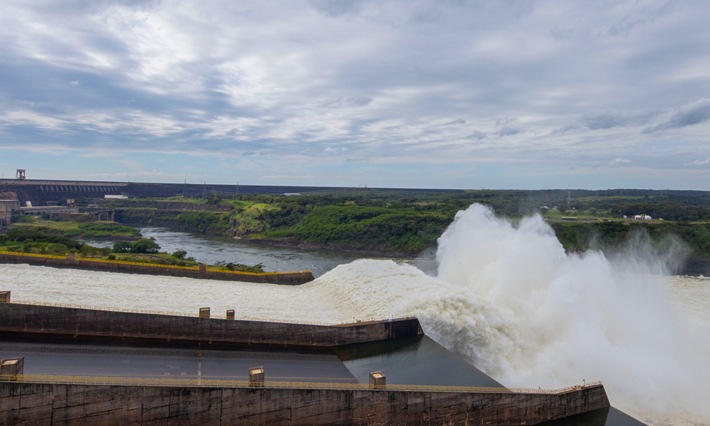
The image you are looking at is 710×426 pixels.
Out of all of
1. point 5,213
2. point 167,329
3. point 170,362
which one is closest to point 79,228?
point 5,213

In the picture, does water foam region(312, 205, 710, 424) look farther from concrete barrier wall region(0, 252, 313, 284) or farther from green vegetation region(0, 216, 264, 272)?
green vegetation region(0, 216, 264, 272)

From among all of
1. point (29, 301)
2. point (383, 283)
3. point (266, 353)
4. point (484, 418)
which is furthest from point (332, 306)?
point (29, 301)

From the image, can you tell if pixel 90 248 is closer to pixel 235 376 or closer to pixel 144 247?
pixel 144 247

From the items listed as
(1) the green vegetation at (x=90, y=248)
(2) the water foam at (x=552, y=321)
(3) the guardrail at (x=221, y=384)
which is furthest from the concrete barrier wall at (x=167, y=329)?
(1) the green vegetation at (x=90, y=248)

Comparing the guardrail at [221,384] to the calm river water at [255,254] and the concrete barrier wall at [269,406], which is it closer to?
the concrete barrier wall at [269,406]

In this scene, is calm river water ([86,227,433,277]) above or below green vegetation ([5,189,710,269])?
below

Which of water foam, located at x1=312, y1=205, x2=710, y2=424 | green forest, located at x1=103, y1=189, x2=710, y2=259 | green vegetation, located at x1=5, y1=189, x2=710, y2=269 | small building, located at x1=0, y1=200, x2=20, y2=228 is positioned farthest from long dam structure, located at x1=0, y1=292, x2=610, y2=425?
small building, located at x1=0, y1=200, x2=20, y2=228
